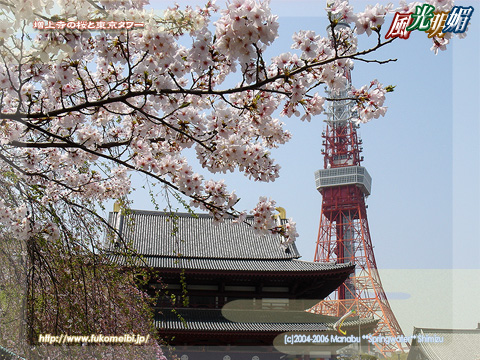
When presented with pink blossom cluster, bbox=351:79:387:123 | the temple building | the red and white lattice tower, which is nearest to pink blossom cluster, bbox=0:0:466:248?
pink blossom cluster, bbox=351:79:387:123

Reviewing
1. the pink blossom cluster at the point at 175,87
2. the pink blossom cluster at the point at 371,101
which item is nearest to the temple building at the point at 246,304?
the pink blossom cluster at the point at 175,87

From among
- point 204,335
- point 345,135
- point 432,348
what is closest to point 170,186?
point 204,335

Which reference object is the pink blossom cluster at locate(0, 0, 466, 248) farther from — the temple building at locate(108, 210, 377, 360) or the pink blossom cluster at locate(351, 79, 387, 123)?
the temple building at locate(108, 210, 377, 360)

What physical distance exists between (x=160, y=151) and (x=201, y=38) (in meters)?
1.12

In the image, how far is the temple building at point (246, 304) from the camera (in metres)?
10.9

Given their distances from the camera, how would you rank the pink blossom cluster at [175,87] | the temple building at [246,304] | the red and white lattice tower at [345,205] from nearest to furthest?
1. the pink blossom cluster at [175,87]
2. the temple building at [246,304]
3. the red and white lattice tower at [345,205]

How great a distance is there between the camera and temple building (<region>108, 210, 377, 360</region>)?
1086 centimetres

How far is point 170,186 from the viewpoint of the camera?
2639 millimetres

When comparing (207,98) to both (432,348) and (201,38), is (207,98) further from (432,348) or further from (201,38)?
(432,348)

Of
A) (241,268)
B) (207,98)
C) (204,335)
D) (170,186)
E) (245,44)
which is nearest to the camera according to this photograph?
(245,44)

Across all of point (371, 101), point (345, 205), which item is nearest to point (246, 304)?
point (371, 101)

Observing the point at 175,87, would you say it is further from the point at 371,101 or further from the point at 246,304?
the point at 246,304

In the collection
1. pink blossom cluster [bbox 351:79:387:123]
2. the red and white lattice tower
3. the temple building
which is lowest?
the temple building

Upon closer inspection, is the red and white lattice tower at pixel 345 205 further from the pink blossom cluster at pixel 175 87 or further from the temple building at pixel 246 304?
the pink blossom cluster at pixel 175 87
